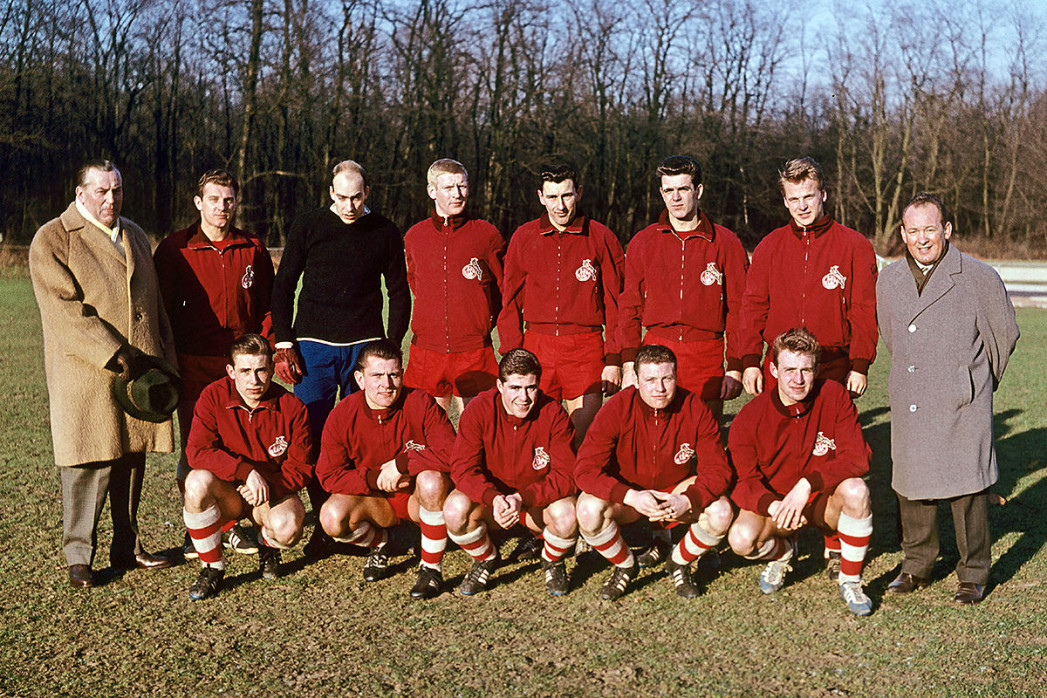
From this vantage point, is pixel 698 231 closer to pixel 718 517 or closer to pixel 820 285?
pixel 820 285

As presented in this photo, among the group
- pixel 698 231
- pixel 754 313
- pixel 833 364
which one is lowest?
pixel 833 364

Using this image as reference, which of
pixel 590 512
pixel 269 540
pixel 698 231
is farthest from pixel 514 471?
pixel 698 231

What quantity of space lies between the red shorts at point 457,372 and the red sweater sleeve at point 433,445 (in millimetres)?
508

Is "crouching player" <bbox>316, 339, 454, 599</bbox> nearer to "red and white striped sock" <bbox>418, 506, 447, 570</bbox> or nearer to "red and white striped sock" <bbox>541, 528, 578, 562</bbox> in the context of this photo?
"red and white striped sock" <bbox>418, 506, 447, 570</bbox>

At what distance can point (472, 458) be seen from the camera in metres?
4.59

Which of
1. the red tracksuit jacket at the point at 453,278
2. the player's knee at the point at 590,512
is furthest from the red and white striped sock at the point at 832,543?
the red tracksuit jacket at the point at 453,278

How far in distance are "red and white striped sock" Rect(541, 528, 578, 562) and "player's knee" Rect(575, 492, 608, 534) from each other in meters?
0.15

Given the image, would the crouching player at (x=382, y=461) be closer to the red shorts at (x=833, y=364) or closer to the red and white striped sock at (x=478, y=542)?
the red and white striped sock at (x=478, y=542)

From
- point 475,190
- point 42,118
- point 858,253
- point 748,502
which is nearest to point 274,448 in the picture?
point 748,502

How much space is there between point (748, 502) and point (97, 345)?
294cm

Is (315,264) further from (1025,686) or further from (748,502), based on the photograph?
(1025,686)

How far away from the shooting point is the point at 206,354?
5086 millimetres

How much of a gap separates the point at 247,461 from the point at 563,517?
1.51 m

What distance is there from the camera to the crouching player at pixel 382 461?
15.1ft
